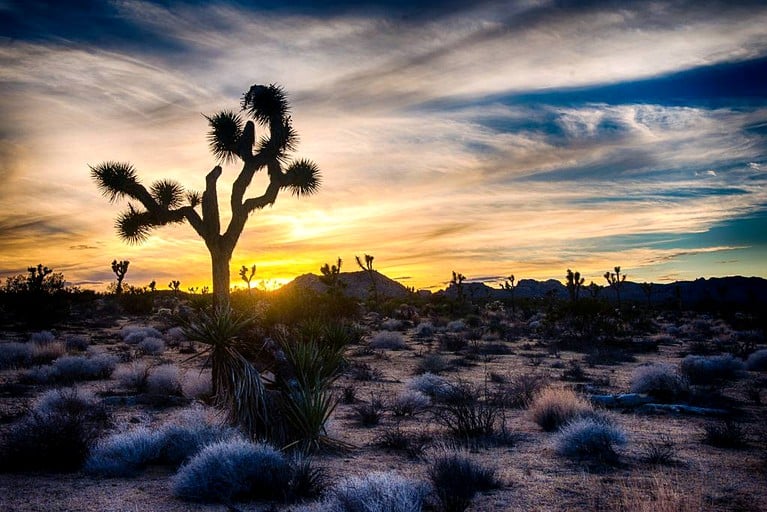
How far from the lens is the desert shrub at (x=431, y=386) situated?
11656mm

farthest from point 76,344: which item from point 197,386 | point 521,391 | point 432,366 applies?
point 521,391

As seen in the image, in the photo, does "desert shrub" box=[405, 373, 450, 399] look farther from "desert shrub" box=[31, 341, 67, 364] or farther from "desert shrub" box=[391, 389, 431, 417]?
"desert shrub" box=[31, 341, 67, 364]

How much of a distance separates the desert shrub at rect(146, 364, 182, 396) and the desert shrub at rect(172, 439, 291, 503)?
250 inches

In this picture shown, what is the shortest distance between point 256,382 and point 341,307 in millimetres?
19723

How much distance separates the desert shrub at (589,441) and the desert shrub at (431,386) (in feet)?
13.7

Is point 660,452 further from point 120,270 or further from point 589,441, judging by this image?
point 120,270

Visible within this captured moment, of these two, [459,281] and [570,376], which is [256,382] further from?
[459,281]

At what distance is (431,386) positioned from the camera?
39.0ft

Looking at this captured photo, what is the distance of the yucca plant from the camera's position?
697cm

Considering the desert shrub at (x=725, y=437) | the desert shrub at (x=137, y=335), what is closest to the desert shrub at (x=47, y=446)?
the desert shrub at (x=725, y=437)

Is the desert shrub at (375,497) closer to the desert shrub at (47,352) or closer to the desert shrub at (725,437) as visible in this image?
the desert shrub at (725,437)

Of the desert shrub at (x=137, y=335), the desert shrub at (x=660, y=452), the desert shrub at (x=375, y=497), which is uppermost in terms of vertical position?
the desert shrub at (x=137, y=335)

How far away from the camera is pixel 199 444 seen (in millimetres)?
6883

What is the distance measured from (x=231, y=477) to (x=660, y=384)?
367 inches
